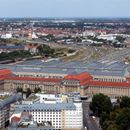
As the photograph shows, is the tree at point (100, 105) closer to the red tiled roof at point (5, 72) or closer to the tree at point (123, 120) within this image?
the tree at point (123, 120)

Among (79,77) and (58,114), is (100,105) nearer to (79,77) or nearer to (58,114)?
(58,114)

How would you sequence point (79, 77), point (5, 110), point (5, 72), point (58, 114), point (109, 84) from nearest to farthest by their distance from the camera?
point (58, 114) → point (5, 110) → point (109, 84) → point (79, 77) → point (5, 72)

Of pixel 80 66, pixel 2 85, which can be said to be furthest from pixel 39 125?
pixel 80 66

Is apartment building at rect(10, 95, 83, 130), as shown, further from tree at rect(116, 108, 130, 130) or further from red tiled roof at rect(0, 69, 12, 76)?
red tiled roof at rect(0, 69, 12, 76)

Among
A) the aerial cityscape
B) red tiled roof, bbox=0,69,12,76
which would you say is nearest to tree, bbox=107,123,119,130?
the aerial cityscape

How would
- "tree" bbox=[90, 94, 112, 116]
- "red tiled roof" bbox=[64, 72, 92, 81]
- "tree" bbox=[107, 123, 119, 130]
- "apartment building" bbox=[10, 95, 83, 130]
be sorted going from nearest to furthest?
"tree" bbox=[107, 123, 119, 130], "apartment building" bbox=[10, 95, 83, 130], "tree" bbox=[90, 94, 112, 116], "red tiled roof" bbox=[64, 72, 92, 81]

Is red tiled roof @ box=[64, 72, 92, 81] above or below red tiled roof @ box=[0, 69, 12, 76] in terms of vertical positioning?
above

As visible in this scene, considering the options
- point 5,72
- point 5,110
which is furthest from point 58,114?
point 5,72

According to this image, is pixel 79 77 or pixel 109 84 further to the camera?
pixel 79 77

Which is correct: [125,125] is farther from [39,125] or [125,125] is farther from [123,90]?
[123,90]

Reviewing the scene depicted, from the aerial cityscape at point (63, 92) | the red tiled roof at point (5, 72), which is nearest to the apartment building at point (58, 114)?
the aerial cityscape at point (63, 92)

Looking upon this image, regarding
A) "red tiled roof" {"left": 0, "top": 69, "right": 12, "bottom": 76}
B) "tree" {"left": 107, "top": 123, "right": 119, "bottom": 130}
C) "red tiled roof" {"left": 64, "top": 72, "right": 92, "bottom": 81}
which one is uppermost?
"tree" {"left": 107, "top": 123, "right": 119, "bottom": 130}
